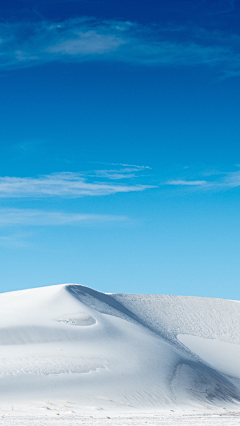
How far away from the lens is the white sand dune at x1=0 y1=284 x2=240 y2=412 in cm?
1692

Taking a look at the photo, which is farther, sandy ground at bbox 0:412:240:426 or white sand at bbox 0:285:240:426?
white sand at bbox 0:285:240:426

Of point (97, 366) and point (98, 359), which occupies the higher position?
point (98, 359)

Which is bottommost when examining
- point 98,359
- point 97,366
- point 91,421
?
point 91,421

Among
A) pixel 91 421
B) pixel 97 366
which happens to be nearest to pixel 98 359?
pixel 97 366

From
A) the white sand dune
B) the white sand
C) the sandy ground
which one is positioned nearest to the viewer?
the sandy ground

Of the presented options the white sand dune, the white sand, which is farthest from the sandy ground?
the white sand dune

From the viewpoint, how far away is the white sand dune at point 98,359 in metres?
16.9

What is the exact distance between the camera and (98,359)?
66.8 ft

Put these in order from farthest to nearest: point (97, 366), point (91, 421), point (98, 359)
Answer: point (98, 359) → point (97, 366) → point (91, 421)

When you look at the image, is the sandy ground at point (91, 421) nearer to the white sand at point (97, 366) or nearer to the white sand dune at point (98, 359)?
the white sand at point (97, 366)

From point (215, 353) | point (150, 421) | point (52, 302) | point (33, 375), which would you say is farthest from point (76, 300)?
point (150, 421)

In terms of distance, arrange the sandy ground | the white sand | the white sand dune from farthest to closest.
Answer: the white sand dune < the white sand < the sandy ground

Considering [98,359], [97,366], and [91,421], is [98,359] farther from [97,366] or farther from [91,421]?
[91,421]

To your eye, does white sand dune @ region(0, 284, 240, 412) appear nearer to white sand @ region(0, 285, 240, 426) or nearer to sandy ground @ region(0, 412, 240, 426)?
white sand @ region(0, 285, 240, 426)
